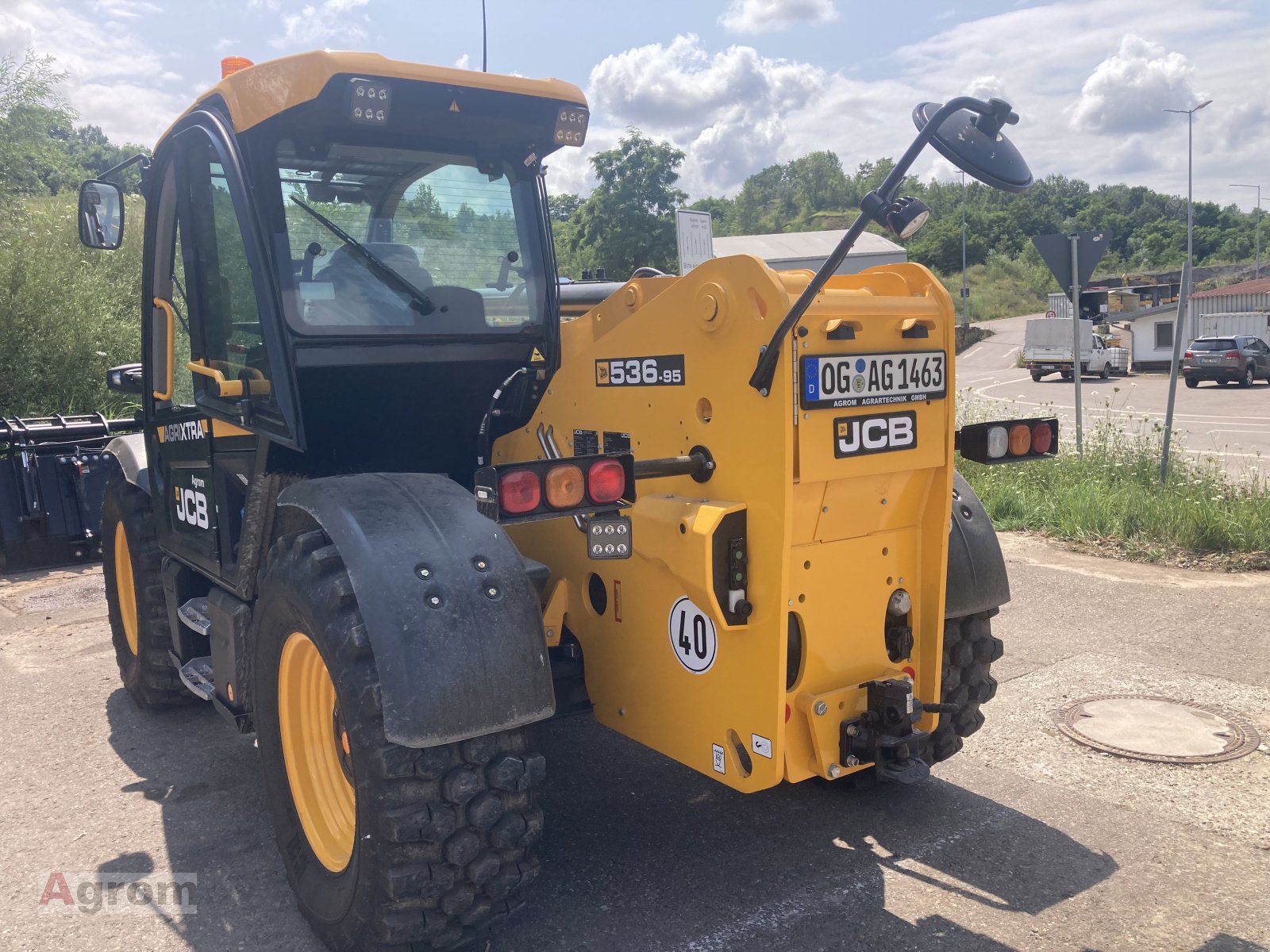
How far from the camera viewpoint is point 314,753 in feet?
10.8

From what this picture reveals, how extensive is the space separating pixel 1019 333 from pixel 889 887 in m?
62.8

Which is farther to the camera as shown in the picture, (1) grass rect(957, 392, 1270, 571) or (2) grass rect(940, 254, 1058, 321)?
(2) grass rect(940, 254, 1058, 321)

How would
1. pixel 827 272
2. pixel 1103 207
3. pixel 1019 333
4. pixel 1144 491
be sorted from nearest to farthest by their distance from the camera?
pixel 827 272 → pixel 1144 491 → pixel 1019 333 → pixel 1103 207

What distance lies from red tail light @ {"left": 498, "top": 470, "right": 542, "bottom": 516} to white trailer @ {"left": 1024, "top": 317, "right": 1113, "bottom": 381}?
3179 centimetres

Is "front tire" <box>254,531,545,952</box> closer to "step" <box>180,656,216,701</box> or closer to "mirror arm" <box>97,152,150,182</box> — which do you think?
"step" <box>180,656,216,701</box>

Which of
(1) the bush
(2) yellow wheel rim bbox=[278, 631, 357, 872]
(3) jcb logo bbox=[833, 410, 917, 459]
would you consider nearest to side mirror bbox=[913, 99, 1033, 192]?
(3) jcb logo bbox=[833, 410, 917, 459]

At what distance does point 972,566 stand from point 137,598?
391 cm

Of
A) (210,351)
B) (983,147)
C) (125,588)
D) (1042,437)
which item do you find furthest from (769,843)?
(125,588)

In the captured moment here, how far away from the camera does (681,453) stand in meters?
3.21

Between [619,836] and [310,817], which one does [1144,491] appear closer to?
[619,836]

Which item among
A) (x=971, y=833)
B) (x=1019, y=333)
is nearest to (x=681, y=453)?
(x=971, y=833)

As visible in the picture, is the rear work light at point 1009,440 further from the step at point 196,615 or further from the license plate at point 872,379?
the step at point 196,615

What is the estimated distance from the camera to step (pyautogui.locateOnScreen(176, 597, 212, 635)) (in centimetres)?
415

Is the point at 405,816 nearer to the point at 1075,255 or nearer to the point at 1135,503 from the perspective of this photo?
the point at 1135,503
